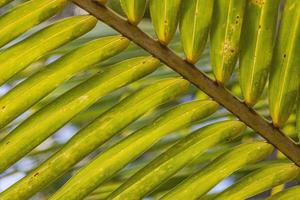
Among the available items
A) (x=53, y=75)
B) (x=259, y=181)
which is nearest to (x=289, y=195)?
(x=259, y=181)

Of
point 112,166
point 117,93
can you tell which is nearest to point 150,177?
point 112,166

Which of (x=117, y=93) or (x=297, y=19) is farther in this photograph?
(x=117, y=93)

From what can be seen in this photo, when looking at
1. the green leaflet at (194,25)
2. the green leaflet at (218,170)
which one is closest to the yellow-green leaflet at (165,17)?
Result: the green leaflet at (194,25)

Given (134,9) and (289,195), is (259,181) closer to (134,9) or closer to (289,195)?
(289,195)

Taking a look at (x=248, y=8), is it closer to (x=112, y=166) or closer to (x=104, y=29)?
(x=112, y=166)

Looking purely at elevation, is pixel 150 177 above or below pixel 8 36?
below

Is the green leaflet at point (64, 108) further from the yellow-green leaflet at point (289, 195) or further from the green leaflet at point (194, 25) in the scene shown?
the yellow-green leaflet at point (289, 195)

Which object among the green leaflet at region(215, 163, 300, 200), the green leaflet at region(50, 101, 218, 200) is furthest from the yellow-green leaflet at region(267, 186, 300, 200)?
the green leaflet at region(50, 101, 218, 200)
